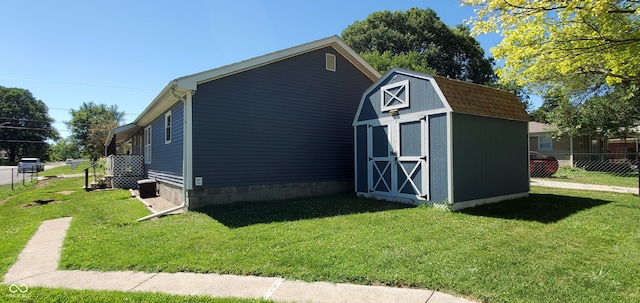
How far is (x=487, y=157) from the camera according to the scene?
8102mm

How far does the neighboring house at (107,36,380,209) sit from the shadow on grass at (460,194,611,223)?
460cm

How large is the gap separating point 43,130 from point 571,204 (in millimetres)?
79556

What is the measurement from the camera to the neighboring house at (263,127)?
26.5 feet

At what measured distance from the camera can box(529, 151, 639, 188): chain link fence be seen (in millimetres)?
14586

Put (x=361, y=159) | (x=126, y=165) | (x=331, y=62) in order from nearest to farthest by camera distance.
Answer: (x=361, y=159)
(x=331, y=62)
(x=126, y=165)

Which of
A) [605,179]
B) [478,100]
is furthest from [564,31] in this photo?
[605,179]

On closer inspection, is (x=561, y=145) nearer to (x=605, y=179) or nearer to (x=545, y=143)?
(x=545, y=143)

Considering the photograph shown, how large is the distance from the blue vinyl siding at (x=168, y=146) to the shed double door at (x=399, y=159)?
5124mm

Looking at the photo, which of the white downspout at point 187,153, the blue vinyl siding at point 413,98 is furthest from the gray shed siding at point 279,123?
the blue vinyl siding at point 413,98

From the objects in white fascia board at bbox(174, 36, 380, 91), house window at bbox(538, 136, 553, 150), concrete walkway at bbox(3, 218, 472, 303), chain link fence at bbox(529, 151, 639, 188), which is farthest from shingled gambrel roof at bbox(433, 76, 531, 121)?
house window at bbox(538, 136, 553, 150)

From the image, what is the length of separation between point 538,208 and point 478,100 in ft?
9.18

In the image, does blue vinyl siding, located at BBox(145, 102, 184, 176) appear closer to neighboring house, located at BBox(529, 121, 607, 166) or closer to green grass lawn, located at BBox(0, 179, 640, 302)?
green grass lawn, located at BBox(0, 179, 640, 302)

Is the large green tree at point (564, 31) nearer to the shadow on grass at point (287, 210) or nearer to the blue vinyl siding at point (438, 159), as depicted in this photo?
the blue vinyl siding at point (438, 159)

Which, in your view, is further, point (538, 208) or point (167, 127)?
point (167, 127)
